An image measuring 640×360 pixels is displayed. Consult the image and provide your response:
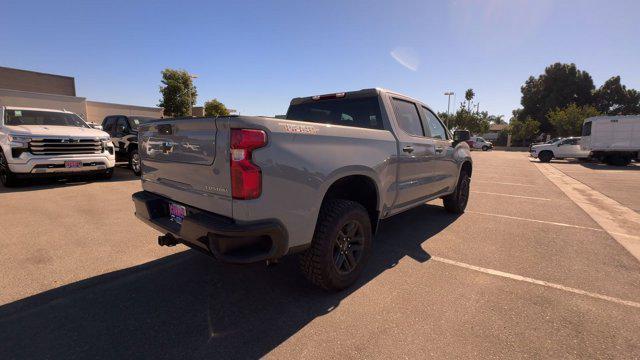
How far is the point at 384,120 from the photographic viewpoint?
3607 mm

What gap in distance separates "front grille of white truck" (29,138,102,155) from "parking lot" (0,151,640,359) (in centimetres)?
288

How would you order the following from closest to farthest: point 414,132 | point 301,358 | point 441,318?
point 301,358, point 441,318, point 414,132

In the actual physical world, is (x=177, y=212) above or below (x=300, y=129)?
below

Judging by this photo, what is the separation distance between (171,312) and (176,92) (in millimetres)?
37531

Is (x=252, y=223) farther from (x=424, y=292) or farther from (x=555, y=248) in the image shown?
(x=555, y=248)

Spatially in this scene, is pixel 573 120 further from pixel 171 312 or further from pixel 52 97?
pixel 52 97

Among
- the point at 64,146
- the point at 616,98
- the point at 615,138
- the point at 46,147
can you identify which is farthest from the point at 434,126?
the point at 616,98

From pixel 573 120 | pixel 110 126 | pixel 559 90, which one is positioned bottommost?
pixel 110 126

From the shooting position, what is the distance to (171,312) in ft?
8.36

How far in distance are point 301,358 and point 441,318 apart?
1.21 meters

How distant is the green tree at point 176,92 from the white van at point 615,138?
114ft

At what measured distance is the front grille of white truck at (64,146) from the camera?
271 inches

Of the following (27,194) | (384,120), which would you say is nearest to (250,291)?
(384,120)

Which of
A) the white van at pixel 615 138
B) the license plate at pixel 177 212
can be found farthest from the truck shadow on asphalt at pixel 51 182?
the white van at pixel 615 138
